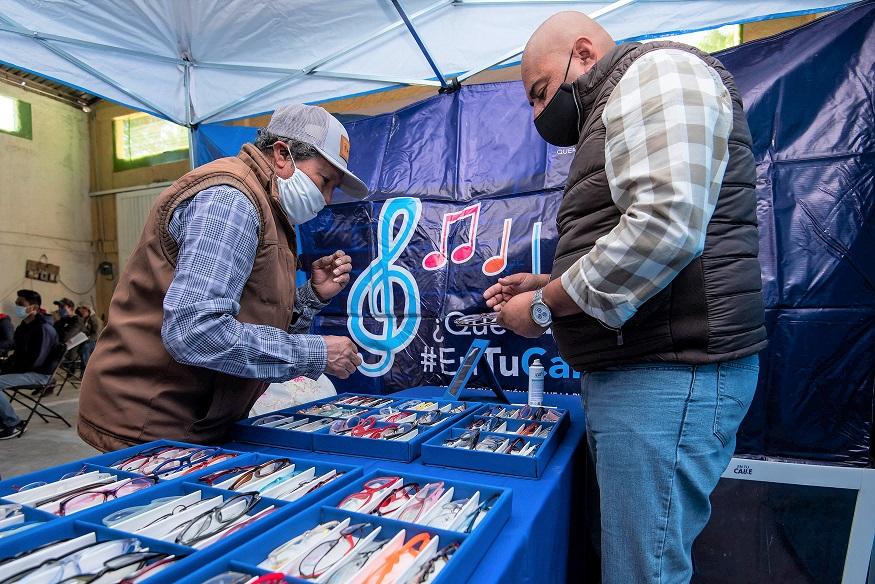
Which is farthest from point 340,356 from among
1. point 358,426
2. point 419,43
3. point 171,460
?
point 419,43

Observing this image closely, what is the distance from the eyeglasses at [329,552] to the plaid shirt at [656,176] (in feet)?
1.69

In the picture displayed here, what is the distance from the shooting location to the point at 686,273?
0.86m

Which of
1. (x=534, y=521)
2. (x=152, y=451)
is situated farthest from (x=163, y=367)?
(x=534, y=521)

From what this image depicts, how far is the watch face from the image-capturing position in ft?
3.14

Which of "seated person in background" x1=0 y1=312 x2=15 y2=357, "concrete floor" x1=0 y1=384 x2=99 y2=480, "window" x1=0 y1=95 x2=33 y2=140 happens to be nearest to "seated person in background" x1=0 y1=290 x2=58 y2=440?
"concrete floor" x1=0 y1=384 x2=99 y2=480

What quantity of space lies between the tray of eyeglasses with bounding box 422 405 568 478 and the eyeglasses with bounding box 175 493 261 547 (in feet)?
1.26

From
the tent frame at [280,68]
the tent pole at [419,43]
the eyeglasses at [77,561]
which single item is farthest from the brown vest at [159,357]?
the tent frame at [280,68]

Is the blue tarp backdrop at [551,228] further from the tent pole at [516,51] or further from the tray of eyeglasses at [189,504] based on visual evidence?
the tray of eyeglasses at [189,504]

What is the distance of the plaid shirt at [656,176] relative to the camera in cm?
77

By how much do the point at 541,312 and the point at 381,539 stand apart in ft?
1.64

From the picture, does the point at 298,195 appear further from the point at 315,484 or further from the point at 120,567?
the point at 120,567

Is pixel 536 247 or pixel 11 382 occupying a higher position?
pixel 536 247

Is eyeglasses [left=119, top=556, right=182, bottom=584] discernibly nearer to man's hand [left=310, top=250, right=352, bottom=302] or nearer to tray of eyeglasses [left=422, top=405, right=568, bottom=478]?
tray of eyeglasses [left=422, top=405, right=568, bottom=478]

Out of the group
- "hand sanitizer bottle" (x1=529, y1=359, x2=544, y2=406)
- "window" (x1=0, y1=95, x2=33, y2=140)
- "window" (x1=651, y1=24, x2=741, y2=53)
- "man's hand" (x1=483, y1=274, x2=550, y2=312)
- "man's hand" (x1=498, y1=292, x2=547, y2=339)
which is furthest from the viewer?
"window" (x1=0, y1=95, x2=33, y2=140)
